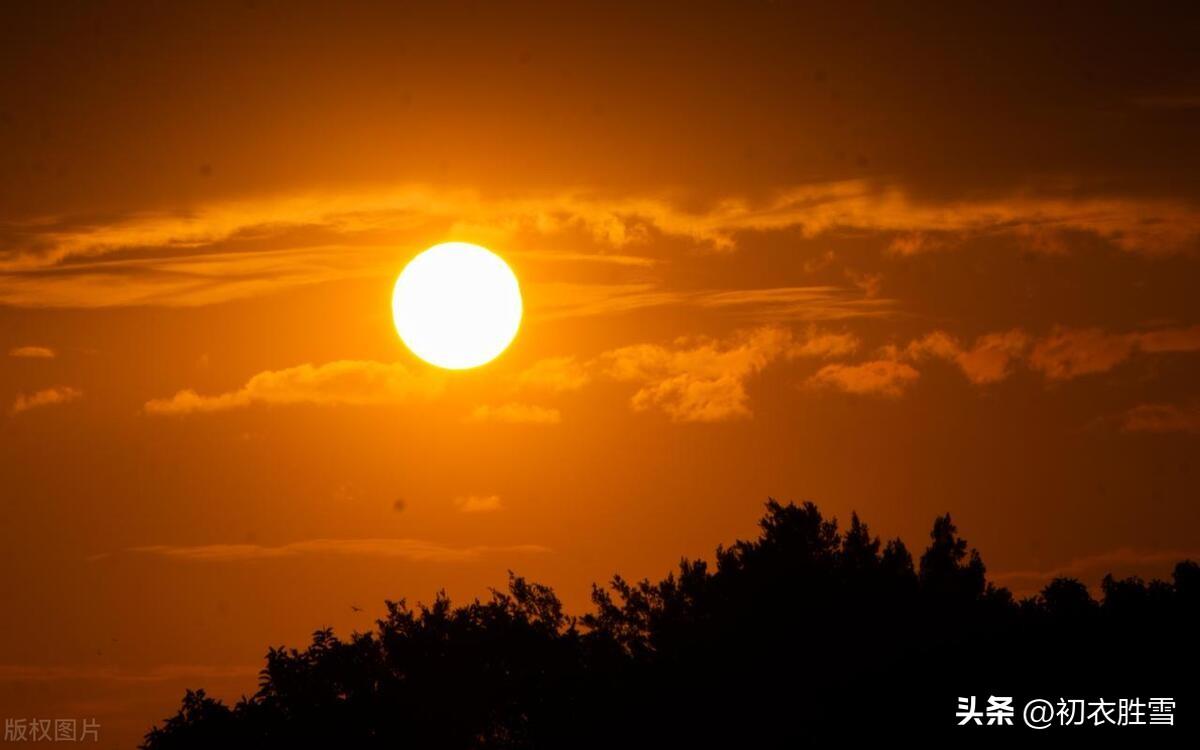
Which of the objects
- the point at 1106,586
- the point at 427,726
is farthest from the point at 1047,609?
the point at 427,726

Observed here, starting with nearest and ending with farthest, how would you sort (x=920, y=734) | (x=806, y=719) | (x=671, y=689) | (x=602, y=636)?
(x=920, y=734), (x=806, y=719), (x=671, y=689), (x=602, y=636)

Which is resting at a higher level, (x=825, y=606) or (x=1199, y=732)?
(x=825, y=606)

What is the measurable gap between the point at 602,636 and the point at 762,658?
12.2m

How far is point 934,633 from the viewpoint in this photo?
164 feet

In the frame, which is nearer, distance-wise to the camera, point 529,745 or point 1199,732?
point 1199,732

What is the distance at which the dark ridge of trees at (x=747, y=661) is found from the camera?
4006 cm

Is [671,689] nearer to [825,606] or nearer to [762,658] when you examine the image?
[762,658]

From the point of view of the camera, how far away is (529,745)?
54.6 metres

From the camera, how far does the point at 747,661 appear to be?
48.2 metres

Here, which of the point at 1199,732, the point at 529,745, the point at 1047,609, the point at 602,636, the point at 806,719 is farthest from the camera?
the point at 602,636

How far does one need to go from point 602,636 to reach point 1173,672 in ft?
83.0

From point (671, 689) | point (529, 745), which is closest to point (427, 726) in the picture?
point (529, 745)

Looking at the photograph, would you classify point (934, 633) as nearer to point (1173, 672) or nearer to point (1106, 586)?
point (1106, 586)

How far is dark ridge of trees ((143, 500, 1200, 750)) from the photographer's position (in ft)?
131
